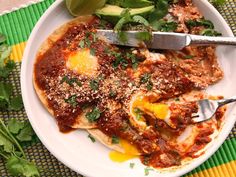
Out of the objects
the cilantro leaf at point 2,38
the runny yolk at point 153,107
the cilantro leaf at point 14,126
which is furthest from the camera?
the cilantro leaf at point 2,38

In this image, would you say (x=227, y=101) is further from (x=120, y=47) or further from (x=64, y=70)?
(x=64, y=70)

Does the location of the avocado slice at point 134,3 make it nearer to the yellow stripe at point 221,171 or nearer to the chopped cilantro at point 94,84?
the chopped cilantro at point 94,84

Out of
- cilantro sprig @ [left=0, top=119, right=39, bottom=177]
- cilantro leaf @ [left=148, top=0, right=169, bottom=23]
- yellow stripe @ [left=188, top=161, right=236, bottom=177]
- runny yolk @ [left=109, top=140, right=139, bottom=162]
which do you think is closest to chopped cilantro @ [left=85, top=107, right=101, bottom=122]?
runny yolk @ [left=109, top=140, right=139, bottom=162]

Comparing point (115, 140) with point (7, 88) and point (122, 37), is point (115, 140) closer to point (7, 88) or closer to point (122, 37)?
point (122, 37)

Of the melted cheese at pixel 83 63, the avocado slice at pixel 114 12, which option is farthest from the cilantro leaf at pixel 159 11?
the melted cheese at pixel 83 63

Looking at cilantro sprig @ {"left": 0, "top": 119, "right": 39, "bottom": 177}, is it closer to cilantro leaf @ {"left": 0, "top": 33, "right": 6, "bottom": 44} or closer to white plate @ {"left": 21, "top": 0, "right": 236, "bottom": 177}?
white plate @ {"left": 21, "top": 0, "right": 236, "bottom": 177}

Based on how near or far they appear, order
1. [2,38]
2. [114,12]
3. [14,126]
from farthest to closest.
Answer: [2,38] → [14,126] → [114,12]

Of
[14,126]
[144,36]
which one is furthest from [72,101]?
[144,36]
